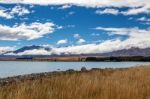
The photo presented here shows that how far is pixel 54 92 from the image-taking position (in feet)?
29.9

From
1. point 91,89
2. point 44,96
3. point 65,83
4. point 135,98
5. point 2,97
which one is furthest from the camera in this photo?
point 65,83

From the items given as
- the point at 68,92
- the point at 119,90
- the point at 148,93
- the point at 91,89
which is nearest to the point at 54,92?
the point at 68,92

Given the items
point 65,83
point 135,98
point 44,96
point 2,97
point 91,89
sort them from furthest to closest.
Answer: point 65,83 < point 91,89 < point 135,98 < point 44,96 < point 2,97

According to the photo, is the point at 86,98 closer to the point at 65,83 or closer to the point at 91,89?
the point at 91,89

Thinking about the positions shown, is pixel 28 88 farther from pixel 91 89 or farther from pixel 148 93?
pixel 148 93

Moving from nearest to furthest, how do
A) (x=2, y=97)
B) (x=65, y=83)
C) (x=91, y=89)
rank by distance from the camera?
(x=2, y=97) < (x=91, y=89) < (x=65, y=83)

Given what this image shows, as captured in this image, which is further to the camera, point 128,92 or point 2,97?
point 128,92

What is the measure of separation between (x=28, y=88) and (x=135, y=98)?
2.68 metres

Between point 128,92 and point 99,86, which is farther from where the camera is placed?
point 99,86

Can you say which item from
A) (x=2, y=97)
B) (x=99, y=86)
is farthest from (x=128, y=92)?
(x=2, y=97)

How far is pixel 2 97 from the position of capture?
26.6 ft

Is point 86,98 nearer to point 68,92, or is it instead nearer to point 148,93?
point 68,92

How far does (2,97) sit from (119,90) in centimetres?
345

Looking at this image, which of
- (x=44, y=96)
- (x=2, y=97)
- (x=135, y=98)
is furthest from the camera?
(x=135, y=98)
